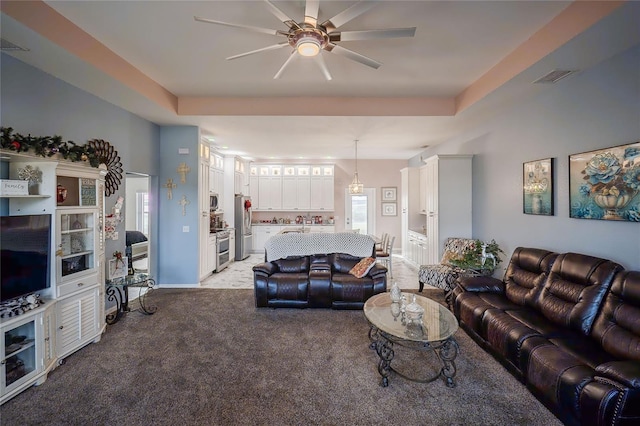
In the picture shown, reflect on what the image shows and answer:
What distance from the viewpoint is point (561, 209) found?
3197 millimetres

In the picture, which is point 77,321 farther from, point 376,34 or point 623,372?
point 623,372

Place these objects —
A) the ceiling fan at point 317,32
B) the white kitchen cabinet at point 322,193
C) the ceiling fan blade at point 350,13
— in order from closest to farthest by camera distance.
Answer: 1. the ceiling fan blade at point 350,13
2. the ceiling fan at point 317,32
3. the white kitchen cabinet at point 322,193

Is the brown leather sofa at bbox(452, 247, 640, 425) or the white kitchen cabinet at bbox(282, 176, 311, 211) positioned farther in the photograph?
the white kitchen cabinet at bbox(282, 176, 311, 211)

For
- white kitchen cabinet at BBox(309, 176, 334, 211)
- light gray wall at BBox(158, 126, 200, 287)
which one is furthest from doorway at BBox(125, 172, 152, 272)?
white kitchen cabinet at BBox(309, 176, 334, 211)

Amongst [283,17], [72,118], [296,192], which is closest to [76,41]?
[72,118]

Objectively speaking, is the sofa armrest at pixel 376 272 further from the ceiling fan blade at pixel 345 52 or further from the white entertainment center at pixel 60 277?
the white entertainment center at pixel 60 277

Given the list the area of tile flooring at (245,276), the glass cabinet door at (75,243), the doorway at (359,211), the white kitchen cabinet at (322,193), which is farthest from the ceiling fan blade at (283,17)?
the doorway at (359,211)

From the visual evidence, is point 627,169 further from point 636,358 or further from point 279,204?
point 279,204

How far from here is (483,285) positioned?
10.9ft

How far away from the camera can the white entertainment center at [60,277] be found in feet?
7.38

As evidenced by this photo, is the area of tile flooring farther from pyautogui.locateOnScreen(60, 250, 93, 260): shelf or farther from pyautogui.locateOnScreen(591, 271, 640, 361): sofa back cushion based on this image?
pyautogui.locateOnScreen(591, 271, 640, 361): sofa back cushion

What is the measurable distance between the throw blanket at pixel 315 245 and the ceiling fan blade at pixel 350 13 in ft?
10.1

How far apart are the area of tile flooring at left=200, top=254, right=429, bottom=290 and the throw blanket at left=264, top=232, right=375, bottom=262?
117 centimetres

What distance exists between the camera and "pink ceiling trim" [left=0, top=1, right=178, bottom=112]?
2.20 m
